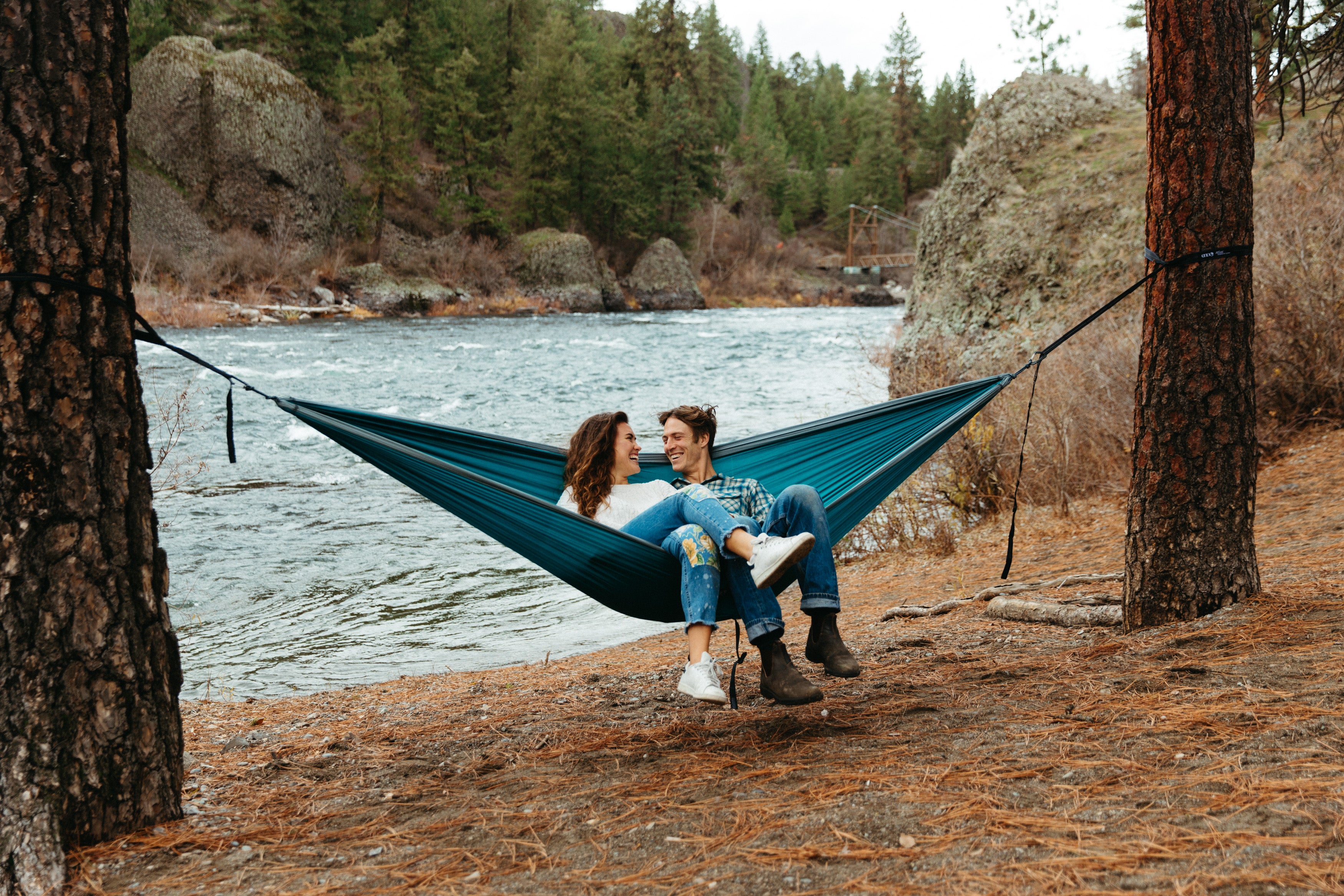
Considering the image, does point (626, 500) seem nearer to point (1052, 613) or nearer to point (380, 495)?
point (1052, 613)

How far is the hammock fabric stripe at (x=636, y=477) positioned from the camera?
6.50ft

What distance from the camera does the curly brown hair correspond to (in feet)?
8.14

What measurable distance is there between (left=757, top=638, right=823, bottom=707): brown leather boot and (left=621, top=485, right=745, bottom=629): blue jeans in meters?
0.13

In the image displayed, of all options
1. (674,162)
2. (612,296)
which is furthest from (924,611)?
(674,162)

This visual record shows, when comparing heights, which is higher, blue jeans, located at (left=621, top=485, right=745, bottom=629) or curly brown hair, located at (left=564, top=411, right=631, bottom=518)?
curly brown hair, located at (left=564, top=411, right=631, bottom=518)

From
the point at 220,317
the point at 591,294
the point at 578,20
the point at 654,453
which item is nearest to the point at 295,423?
the point at 654,453

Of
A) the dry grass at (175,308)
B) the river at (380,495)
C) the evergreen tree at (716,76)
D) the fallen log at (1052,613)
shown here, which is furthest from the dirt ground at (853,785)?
the evergreen tree at (716,76)

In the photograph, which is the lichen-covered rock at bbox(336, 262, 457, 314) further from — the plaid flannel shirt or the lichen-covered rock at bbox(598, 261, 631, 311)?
the plaid flannel shirt

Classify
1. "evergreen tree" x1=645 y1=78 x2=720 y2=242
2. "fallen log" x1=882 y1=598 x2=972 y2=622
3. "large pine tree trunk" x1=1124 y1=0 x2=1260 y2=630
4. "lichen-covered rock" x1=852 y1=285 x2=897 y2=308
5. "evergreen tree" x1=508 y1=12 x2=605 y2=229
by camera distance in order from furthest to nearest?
1. "lichen-covered rock" x1=852 y1=285 x2=897 y2=308
2. "evergreen tree" x1=645 y1=78 x2=720 y2=242
3. "evergreen tree" x1=508 y1=12 x2=605 y2=229
4. "fallen log" x1=882 y1=598 x2=972 y2=622
5. "large pine tree trunk" x1=1124 y1=0 x2=1260 y2=630

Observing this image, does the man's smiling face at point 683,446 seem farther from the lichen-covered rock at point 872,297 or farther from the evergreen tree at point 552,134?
the lichen-covered rock at point 872,297

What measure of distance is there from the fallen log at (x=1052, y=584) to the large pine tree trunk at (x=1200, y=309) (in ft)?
2.94

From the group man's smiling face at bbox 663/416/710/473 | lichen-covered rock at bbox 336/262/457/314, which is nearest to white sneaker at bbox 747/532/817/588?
man's smiling face at bbox 663/416/710/473

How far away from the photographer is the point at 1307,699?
5.24 ft

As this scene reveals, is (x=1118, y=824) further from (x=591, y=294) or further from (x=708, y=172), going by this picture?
(x=708, y=172)
